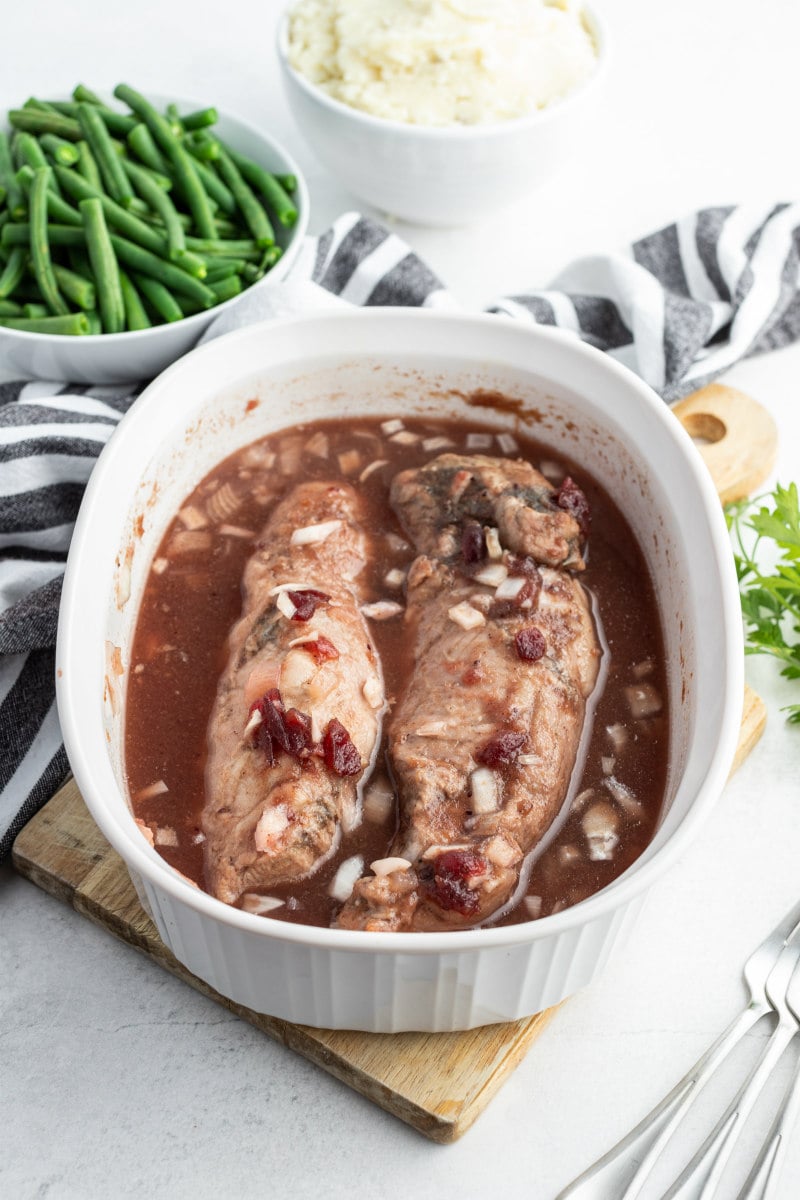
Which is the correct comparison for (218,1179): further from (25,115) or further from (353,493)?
(25,115)

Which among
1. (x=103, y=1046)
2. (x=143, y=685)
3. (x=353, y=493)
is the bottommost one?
(x=103, y=1046)

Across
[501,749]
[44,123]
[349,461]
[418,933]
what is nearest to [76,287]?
[44,123]

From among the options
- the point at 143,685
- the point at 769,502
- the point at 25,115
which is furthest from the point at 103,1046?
the point at 25,115

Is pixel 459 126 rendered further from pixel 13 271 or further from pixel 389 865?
pixel 389 865

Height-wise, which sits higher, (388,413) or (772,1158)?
(388,413)

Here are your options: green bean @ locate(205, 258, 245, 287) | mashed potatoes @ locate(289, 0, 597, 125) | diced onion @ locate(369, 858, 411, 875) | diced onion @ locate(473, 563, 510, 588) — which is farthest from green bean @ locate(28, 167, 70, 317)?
diced onion @ locate(369, 858, 411, 875)

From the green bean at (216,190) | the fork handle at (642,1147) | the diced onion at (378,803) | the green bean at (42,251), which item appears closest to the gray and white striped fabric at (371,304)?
the green bean at (42,251)

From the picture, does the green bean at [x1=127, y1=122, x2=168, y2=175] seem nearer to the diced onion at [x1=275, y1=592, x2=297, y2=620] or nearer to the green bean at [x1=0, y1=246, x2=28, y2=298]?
the green bean at [x1=0, y1=246, x2=28, y2=298]
